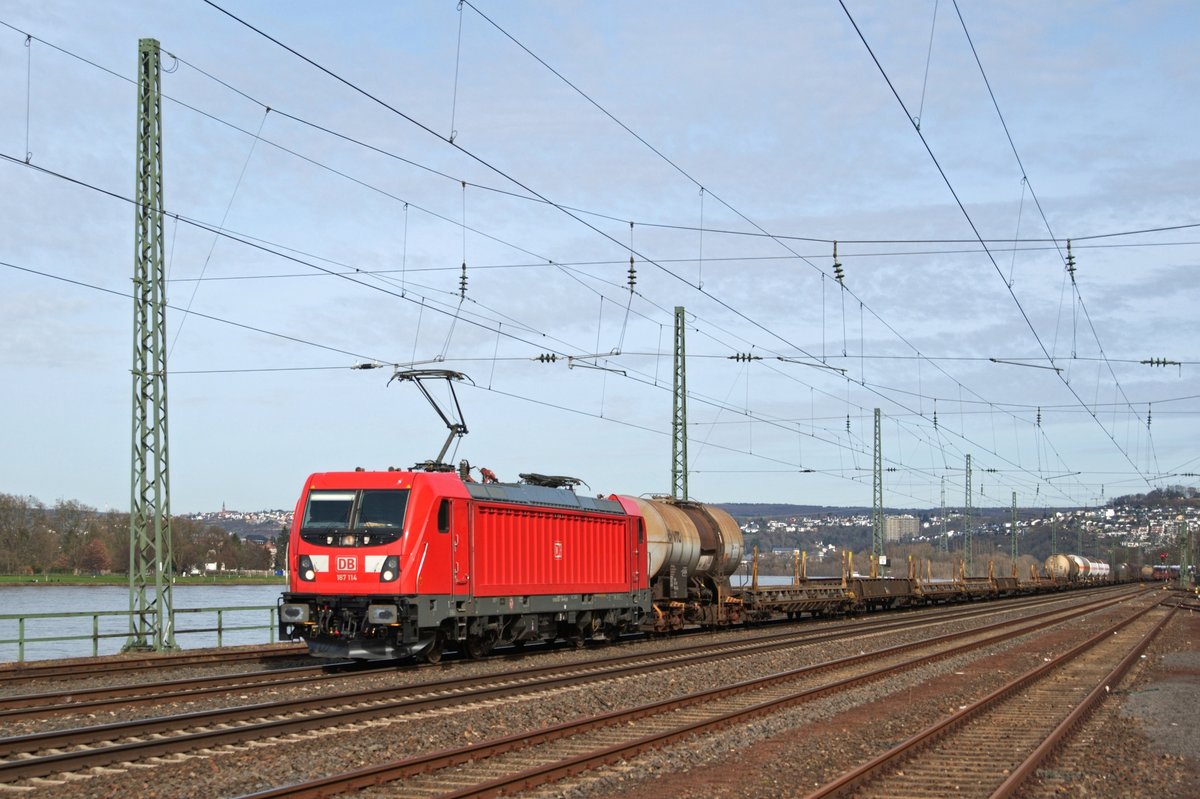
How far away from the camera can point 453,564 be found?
889 inches

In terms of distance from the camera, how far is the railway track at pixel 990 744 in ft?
39.5

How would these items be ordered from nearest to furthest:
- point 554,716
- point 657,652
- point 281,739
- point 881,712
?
1. point 281,739
2. point 554,716
3. point 881,712
4. point 657,652

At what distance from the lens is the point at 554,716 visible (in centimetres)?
1612

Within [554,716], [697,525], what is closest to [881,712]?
[554,716]

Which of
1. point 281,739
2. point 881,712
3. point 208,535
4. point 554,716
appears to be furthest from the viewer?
point 208,535

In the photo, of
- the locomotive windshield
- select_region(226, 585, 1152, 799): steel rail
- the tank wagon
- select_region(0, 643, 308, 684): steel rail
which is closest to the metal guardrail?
select_region(0, 643, 308, 684): steel rail

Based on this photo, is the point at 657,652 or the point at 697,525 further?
the point at 697,525

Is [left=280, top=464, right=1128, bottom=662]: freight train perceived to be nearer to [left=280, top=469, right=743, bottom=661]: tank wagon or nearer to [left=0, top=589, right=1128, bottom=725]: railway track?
[left=280, top=469, right=743, bottom=661]: tank wagon

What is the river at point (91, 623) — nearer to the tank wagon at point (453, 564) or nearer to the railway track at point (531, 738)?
the tank wagon at point (453, 564)

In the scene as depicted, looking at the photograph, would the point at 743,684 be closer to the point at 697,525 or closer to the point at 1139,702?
the point at 1139,702

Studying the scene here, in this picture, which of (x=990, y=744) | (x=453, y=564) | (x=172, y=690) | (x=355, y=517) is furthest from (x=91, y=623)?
(x=990, y=744)

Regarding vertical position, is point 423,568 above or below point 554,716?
above

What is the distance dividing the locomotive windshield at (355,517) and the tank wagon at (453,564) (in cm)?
2

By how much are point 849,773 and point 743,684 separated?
7739 millimetres
